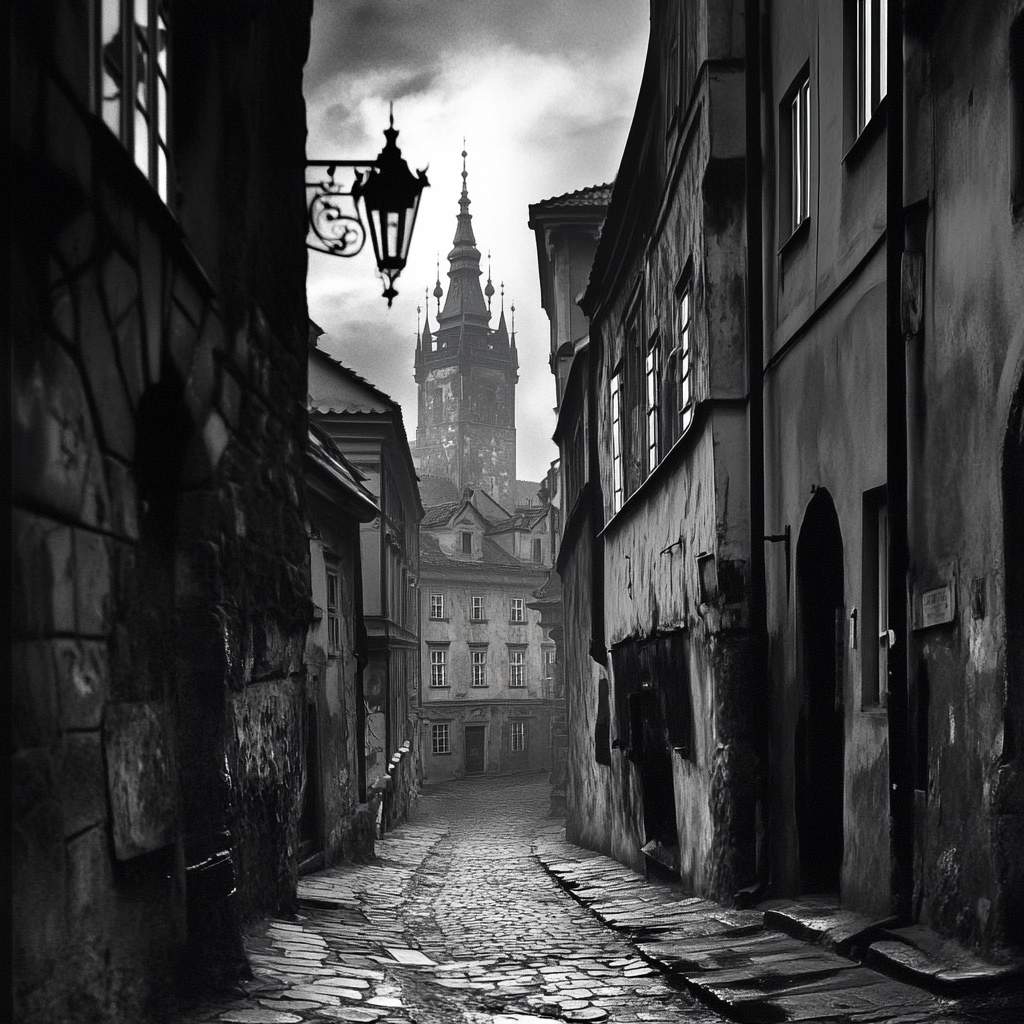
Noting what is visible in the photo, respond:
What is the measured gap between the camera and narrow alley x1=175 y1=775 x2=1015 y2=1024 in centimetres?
570

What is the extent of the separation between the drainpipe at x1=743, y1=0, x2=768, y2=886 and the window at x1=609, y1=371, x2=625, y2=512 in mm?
6374

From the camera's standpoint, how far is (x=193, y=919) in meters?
5.59

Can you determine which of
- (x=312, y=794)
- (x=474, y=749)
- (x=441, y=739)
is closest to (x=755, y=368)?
(x=312, y=794)

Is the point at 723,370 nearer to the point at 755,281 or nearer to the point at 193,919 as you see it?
the point at 755,281

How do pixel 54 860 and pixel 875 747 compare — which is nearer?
pixel 54 860

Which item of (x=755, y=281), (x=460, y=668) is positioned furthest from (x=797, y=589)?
(x=460, y=668)

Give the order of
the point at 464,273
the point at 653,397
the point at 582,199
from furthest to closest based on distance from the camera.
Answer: the point at 464,273 < the point at 582,199 < the point at 653,397

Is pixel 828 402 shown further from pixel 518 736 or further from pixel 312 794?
pixel 518 736

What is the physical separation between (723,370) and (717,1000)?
5.11 meters

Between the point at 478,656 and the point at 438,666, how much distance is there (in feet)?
6.75

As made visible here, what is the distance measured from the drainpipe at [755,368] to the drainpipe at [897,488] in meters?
2.80

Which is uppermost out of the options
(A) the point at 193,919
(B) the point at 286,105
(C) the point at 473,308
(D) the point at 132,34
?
(C) the point at 473,308

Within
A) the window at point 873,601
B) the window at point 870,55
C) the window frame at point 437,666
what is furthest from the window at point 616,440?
the window frame at point 437,666

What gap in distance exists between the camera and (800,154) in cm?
927
